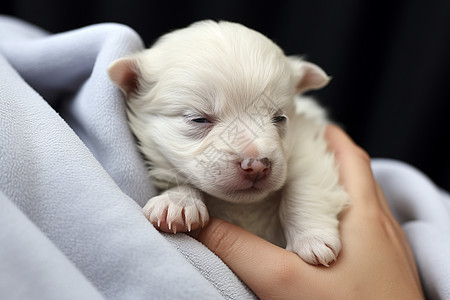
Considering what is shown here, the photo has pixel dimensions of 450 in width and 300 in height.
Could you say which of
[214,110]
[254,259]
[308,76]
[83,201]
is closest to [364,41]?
[308,76]

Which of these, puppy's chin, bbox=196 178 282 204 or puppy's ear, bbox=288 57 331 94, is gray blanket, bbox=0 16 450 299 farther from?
puppy's ear, bbox=288 57 331 94

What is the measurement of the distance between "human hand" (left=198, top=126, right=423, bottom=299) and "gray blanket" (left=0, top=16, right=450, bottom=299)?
0.06m

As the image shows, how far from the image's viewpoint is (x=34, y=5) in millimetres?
2424

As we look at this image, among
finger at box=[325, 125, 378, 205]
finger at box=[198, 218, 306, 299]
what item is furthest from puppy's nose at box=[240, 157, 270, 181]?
finger at box=[325, 125, 378, 205]

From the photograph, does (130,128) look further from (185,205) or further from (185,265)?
(185,265)

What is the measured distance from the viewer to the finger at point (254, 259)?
102 centimetres

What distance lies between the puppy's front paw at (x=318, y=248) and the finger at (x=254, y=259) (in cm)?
3

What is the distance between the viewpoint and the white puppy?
1.09 metres

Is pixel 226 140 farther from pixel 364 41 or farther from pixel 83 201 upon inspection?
pixel 364 41

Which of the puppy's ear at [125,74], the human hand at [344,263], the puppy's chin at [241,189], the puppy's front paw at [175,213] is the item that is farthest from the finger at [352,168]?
the puppy's ear at [125,74]

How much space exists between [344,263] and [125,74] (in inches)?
35.0

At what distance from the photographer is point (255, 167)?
1.06m

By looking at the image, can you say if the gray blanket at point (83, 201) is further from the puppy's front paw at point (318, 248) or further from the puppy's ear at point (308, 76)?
the puppy's ear at point (308, 76)

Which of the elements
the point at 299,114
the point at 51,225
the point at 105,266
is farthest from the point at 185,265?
the point at 299,114
